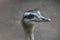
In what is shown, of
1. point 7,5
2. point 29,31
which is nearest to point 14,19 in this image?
point 7,5

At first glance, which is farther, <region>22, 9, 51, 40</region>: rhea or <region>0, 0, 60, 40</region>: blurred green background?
<region>0, 0, 60, 40</region>: blurred green background

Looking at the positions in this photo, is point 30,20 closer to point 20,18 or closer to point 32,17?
point 32,17

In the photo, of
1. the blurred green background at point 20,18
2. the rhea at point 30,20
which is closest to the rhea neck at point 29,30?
the rhea at point 30,20

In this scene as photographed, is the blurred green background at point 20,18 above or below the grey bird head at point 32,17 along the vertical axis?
below

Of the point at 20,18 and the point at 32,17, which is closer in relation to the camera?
the point at 32,17

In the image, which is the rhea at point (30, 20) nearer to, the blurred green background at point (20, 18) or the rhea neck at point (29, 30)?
the rhea neck at point (29, 30)

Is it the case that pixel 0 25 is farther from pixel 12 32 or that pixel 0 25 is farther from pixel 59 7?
pixel 59 7

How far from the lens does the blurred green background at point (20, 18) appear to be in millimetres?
3270

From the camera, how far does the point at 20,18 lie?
3.63 metres

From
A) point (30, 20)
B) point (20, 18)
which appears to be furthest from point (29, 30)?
point (20, 18)

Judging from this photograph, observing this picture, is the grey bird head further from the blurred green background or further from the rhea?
the blurred green background

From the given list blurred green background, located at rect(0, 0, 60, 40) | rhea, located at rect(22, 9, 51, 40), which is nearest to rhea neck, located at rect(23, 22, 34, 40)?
rhea, located at rect(22, 9, 51, 40)

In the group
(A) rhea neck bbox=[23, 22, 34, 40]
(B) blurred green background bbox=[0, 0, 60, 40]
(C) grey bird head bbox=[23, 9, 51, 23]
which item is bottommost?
(B) blurred green background bbox=[0, 0, 60, 40]

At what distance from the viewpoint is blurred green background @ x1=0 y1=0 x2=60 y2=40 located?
3.27 metres
